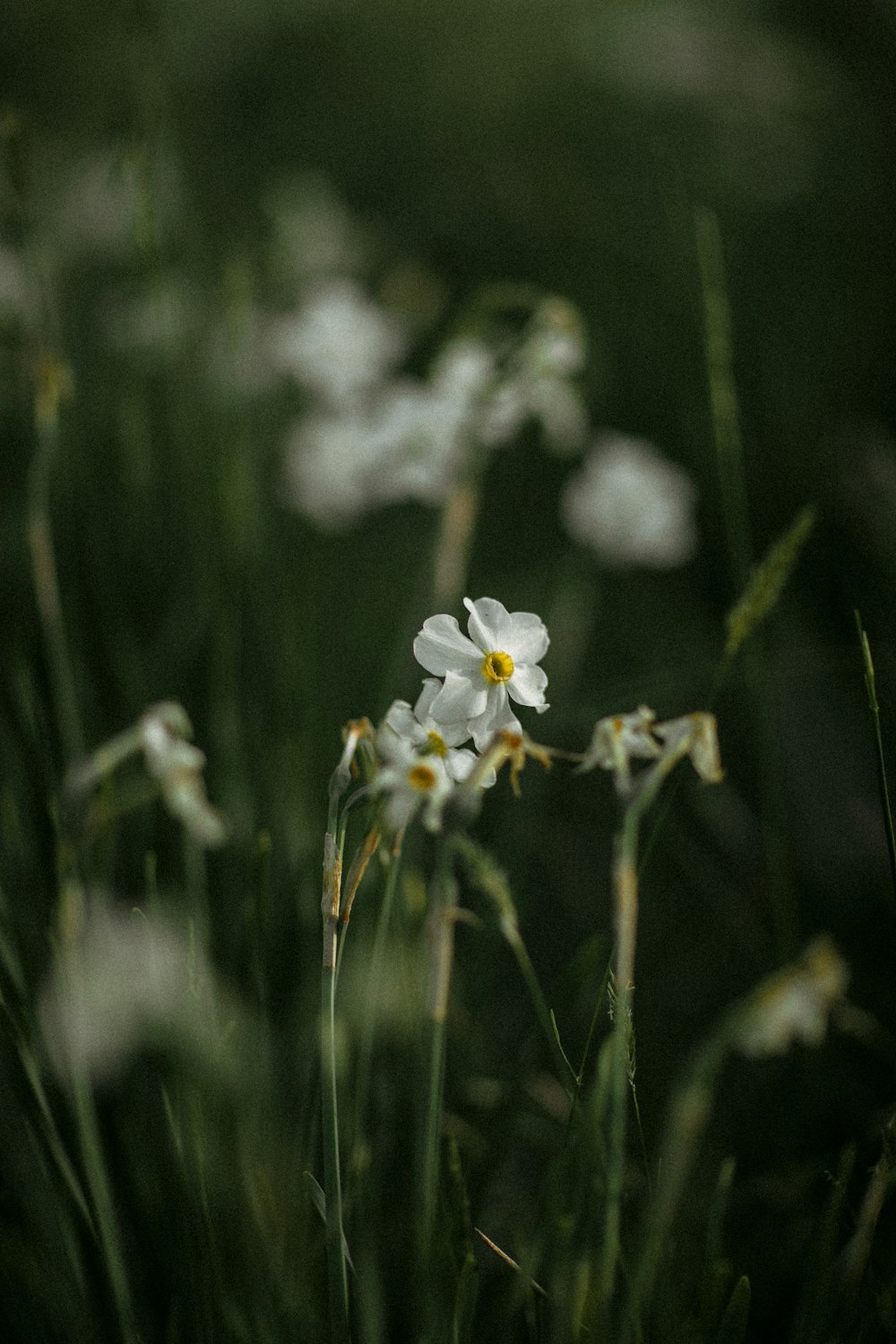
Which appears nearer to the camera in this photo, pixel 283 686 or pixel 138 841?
pixel 138 841

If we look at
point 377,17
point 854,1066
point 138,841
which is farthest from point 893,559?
point 377,17

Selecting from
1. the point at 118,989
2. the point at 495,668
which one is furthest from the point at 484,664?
the point at 118,989

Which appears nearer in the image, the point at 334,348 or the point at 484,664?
the point at 484,664

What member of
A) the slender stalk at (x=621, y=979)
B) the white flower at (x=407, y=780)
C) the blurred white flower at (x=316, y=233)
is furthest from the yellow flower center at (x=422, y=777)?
the blurred white flower at (x=316, y=233)

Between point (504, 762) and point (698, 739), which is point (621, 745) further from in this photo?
point (504, 762)

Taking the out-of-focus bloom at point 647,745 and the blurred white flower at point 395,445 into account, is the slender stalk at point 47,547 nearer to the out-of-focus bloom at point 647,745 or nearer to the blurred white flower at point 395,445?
the blurred white flower at point 395,445

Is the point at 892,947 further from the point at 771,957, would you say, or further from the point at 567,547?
the point at 567,547

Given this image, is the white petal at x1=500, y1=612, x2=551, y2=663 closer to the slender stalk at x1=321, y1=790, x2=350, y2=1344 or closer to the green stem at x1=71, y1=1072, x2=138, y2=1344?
the slender stalk at x1=321, y1=790, x2=350, y2=1344
